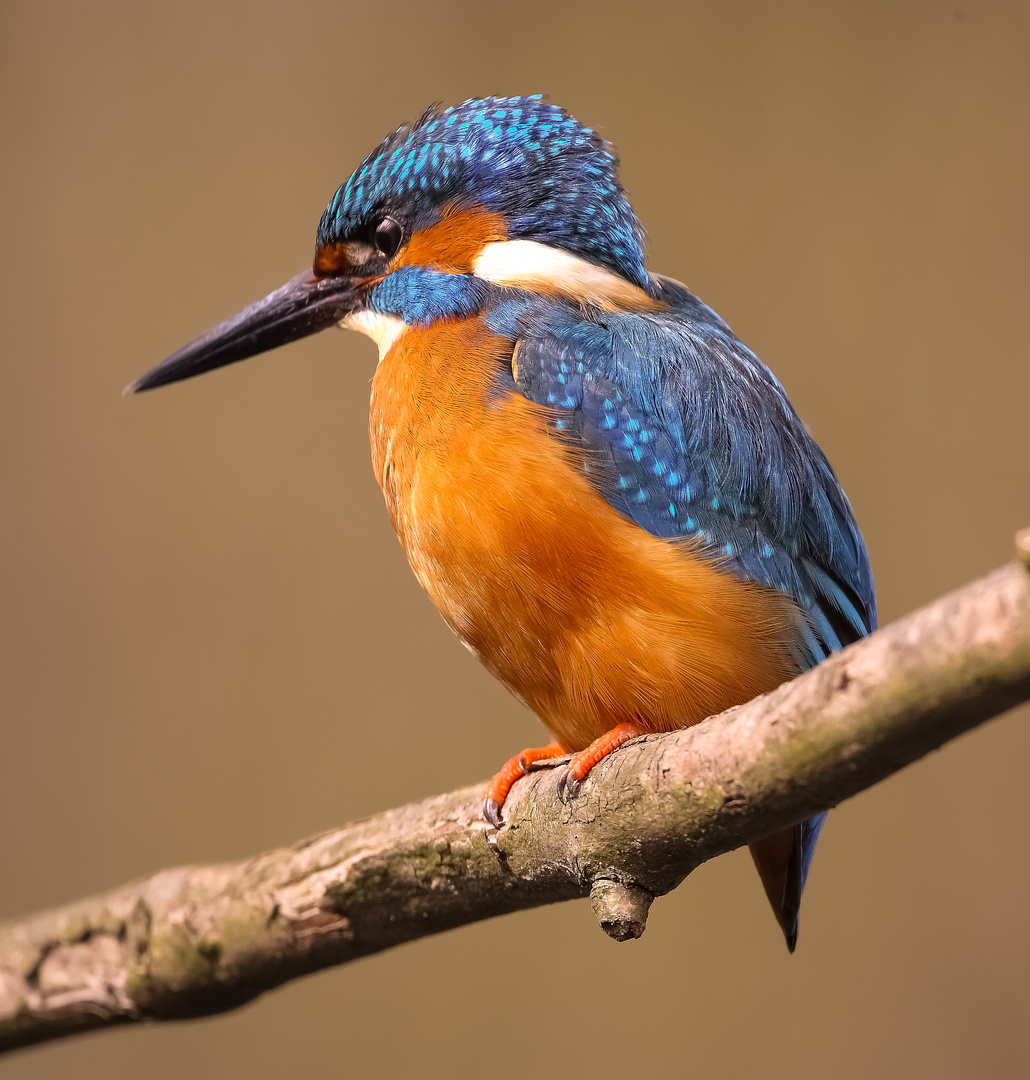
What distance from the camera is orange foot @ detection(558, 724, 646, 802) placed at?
2.95 feet

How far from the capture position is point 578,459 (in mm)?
992

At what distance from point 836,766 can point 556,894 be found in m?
0.42

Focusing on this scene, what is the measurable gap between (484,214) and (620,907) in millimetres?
760

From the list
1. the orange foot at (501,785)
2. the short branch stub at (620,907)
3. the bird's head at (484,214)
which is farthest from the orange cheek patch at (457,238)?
the short branch stub at (620,907)

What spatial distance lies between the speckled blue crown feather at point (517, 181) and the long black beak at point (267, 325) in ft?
0.39

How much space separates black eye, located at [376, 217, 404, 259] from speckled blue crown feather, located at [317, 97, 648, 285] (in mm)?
12

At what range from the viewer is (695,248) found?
222 cm

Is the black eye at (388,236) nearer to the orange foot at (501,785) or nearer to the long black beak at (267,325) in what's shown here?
the long black beak at (267,325)

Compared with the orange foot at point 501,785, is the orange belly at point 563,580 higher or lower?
higher

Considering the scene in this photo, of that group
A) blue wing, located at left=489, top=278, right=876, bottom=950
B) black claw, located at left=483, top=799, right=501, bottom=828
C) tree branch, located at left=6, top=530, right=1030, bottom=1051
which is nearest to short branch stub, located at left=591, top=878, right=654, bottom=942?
tree branch, located at left=6, top=530, right=1030, bottom=1051

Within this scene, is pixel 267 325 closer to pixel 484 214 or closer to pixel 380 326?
pixel 380 326

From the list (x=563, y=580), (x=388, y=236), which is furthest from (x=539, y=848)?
(x=388, y=236)

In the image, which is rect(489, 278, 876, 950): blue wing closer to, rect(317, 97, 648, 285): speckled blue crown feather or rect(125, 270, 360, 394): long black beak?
rect(317, 97, 648, 285): speckled blue crown feather

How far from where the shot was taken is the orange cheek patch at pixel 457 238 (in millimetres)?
1168
